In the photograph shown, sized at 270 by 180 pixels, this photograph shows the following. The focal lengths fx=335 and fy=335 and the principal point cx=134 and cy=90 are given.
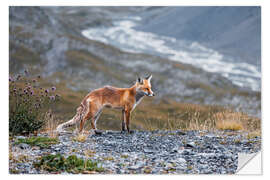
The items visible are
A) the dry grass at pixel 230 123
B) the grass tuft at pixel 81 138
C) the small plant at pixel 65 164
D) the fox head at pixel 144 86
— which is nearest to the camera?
the small plant at pixel 65 164

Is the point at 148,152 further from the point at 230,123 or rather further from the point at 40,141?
the point at 230,123

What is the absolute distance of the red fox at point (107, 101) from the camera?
10.3 m

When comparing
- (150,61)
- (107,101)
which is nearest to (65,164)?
(107,101)

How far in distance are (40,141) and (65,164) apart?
5.34 ft

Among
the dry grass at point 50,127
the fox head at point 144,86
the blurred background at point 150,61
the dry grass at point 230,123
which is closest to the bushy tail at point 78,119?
the dry grass at point 50,127

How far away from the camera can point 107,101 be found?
1051 cm

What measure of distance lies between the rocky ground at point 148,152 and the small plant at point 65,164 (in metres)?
0.17

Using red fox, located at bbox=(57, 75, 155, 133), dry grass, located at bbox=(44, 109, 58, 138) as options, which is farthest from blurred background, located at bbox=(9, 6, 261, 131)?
dry grass, located at bbox=(44, 109, 58, 138)

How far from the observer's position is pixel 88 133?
35.3ft

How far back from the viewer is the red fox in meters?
10.3

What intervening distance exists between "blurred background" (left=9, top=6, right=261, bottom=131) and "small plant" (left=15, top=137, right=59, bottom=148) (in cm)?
1195

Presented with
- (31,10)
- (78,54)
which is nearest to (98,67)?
(78,54)

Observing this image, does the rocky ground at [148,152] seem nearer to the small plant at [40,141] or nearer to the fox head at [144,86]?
the small plant at [40,141]
